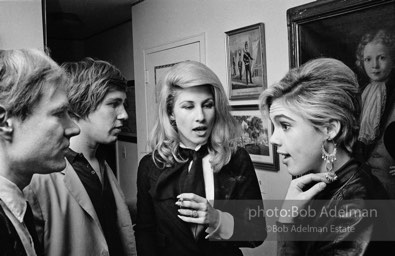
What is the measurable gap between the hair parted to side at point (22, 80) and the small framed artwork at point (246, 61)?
5.35 ft

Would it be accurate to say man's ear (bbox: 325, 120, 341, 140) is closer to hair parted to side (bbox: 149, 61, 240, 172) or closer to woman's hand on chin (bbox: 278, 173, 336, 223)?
woman's hand on chin (bbox: 278, 173, 336, 223)

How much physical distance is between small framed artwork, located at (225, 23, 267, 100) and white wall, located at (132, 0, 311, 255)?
4cm

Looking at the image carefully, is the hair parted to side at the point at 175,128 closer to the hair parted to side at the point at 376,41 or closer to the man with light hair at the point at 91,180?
the man with light hair at the point at 91,180

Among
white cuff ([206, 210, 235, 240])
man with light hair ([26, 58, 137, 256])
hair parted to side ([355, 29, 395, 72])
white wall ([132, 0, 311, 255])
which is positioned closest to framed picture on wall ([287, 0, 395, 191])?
hair parted to side ([355, 29, 395, 72])

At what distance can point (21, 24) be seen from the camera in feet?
8.31

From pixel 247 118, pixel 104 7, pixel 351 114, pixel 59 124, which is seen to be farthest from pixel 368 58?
pixel 104 7

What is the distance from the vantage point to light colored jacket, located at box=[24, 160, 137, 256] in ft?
3.49

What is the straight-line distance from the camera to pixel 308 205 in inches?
44.2

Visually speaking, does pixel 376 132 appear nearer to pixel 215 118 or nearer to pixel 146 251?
pixel 215 118

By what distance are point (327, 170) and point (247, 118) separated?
1.43m

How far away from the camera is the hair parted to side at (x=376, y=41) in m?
1.54

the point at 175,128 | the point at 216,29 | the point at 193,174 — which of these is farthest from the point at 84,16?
the point at 193,174

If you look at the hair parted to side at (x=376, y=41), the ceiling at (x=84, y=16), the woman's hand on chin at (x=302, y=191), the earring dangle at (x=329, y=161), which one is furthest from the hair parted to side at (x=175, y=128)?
the ceiling at (x=84, y=16)

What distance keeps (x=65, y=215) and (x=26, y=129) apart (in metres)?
0.37
